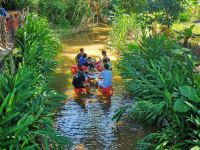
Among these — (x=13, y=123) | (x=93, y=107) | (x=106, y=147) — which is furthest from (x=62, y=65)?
(x=13, y=123)

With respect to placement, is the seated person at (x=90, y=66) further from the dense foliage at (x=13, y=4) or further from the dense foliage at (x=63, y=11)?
the dense foliage at (x=63, y=11)

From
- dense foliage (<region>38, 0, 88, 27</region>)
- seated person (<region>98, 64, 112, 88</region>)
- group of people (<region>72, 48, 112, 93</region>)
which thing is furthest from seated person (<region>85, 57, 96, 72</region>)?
dense foliage (<region>38, 0, 88, 27</region>)

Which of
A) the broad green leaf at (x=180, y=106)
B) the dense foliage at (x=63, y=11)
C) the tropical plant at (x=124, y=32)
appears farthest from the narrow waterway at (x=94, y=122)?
the dense foliage at (x=63, y=11)

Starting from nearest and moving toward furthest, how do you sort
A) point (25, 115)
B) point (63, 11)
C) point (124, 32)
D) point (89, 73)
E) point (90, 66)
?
point (25, 115), point (89, 73), point (90, 66), point (124, 32), point (63, 11)

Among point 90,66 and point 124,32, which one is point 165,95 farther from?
point 124,32

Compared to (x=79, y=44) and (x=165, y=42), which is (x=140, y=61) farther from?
(x=79, y=44)

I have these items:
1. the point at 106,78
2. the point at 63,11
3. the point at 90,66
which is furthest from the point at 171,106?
the point at 63,11

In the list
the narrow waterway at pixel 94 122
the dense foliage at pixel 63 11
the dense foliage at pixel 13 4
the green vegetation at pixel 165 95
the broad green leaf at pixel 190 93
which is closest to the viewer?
the broad green leaf at pixel 190 93

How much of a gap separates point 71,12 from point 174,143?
82.4ft

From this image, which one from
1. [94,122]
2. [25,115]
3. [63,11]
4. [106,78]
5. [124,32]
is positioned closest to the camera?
[25,115]

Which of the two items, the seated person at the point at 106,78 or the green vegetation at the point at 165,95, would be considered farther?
the seated person at the point at 106,78

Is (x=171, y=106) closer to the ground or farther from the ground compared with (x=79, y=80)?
farther from the ground

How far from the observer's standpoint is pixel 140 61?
12500mm

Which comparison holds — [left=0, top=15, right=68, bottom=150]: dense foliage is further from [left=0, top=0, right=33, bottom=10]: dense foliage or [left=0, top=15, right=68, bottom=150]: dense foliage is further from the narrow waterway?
[left=0, top=0, right=33, bottom=10]: dense foliage
